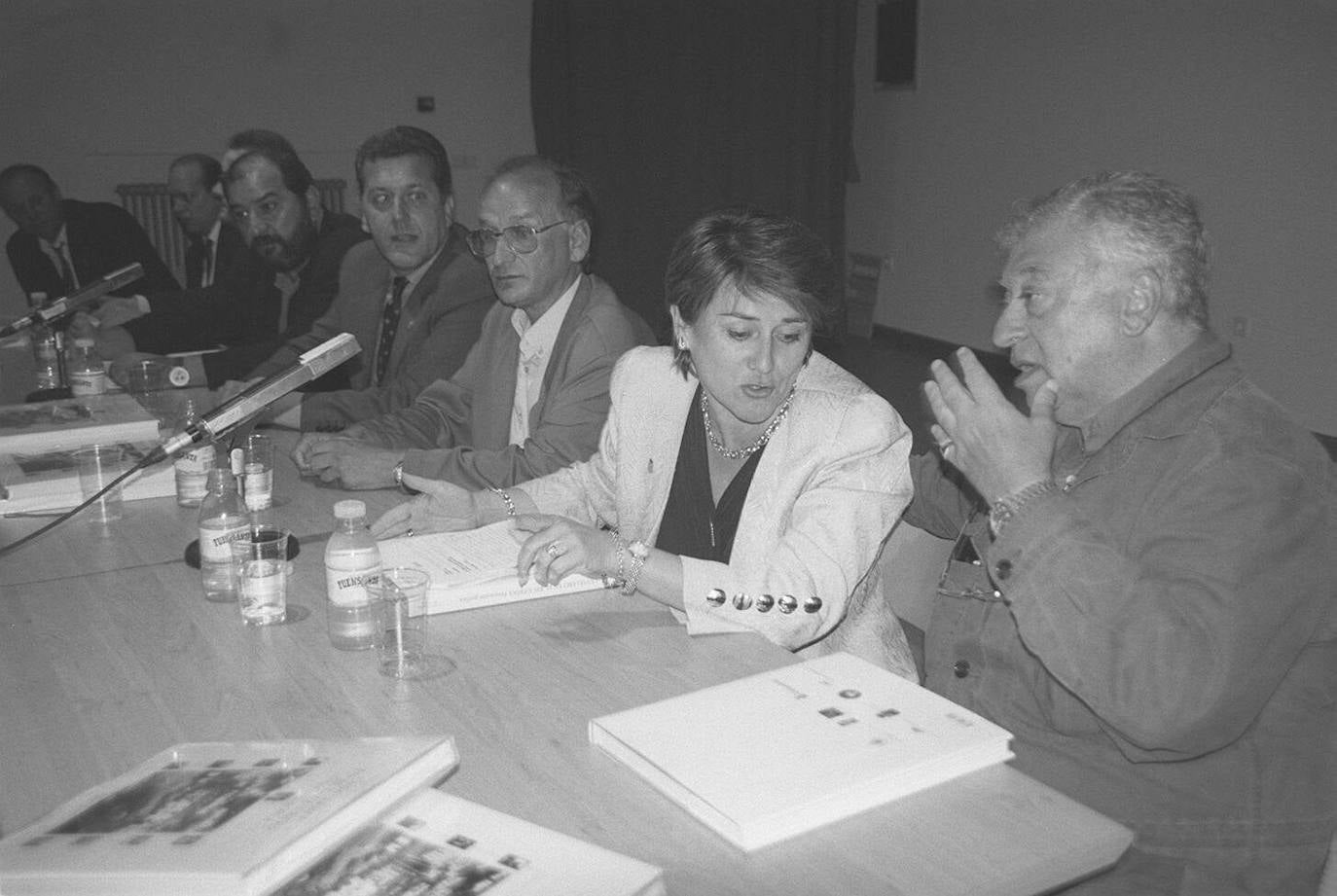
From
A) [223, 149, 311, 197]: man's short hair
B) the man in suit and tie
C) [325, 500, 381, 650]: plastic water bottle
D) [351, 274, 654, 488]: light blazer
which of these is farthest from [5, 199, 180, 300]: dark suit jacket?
[325, 500, 381, 650]: plastic water bottle

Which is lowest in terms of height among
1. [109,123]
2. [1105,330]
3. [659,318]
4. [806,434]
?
[659,318]

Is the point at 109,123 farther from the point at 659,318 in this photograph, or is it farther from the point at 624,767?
the point at 624,767

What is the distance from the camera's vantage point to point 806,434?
1.79 metres

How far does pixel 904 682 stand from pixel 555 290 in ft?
5.38

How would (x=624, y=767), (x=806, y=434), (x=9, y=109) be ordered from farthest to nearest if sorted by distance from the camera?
(x=9, y=109) < (x=806, y=434) < (x=624, y=767)

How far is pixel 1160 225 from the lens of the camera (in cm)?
152

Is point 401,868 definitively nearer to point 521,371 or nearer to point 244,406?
point 244,406

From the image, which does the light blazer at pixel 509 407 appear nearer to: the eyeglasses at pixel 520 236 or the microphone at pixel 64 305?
the eyeglasses at pixel 520 236

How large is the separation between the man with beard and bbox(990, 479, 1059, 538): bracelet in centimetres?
262

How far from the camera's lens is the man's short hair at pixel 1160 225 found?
4.98ft

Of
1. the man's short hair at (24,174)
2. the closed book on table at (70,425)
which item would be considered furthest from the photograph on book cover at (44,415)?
the man's short hair at (24,174)

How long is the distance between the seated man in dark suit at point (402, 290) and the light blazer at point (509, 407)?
0.62 ft

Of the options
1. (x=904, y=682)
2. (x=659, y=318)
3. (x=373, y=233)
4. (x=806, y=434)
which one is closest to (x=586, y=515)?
(x=806, y=434)

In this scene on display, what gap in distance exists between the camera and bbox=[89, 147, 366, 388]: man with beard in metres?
3.87
